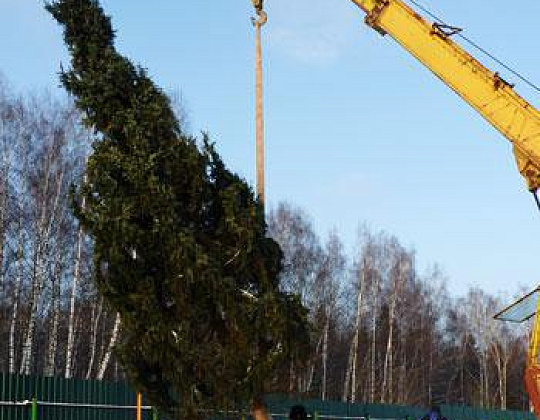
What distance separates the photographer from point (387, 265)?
185 ft

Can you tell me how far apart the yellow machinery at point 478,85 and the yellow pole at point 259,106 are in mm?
4252

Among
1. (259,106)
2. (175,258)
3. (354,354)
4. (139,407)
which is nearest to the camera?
(175,258)

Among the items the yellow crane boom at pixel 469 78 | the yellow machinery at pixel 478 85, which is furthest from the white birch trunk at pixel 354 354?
the yellow crane boom at pixel 469 78

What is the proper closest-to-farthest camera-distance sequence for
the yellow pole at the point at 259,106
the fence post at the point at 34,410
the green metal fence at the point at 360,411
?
the yellow pole at the point at 259,106
the fence post at the point at 34,410
the green metal fence at the point at 360,411

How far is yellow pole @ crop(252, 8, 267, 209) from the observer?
14.1 meters

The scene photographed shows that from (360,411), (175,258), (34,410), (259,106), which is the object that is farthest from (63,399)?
(360,411)

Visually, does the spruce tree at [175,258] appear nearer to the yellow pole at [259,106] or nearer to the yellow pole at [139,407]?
the yellow pole at [259,106]

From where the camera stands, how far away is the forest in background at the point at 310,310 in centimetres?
3022

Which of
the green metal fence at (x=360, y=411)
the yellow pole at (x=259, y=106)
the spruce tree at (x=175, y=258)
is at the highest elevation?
the yellow pole at (x=259, y=106)

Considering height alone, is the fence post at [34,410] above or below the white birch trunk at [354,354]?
below

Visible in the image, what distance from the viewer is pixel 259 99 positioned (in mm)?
15305

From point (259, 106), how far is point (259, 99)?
158 millimetres

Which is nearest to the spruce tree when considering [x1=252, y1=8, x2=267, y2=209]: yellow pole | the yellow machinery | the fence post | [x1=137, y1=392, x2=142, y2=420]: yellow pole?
[x1=252, y1=8, x2=267, y2=209]: yellow pole

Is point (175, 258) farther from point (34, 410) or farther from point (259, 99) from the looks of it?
point (34, 410)
